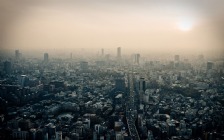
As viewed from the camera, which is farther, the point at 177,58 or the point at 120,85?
the point at 177,58

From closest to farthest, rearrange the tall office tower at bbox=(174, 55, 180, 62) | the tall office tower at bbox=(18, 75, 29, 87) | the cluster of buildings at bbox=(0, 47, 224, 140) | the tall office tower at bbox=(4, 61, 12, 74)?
the cluster of buildings at bbox=(0, 47, 224, 140) < the tall office tower at bbox=(18, 75, 29, 87) < the tall office tower at bbox=(4, 61, 12, 74) < the tall office tower at bbox=(174, 55, 180, 62)

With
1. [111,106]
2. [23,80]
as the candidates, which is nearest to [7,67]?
[23,80]

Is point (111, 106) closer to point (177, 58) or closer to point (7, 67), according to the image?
point (7, 67)

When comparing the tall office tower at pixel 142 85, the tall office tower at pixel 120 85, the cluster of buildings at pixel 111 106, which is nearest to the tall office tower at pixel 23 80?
the cluster of buildings at pixel 111 106

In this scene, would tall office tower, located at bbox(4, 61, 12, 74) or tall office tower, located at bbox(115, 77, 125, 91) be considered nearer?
tall office tower, located at bbox(115, 77, 125, 91)

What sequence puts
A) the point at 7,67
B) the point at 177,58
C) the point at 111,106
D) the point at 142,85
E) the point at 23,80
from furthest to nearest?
the point at 177,58
the point at 7,67
the point at 142,85
the point at 23,80
the point at 111,106

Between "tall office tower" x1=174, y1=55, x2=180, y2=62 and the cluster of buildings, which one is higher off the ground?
"tall office tower" x1=174, y1=55, x2=180, y2=62

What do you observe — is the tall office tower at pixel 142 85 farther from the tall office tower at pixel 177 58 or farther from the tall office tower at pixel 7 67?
the tall office tower at pixel 177 58

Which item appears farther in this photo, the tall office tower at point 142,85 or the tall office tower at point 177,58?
the tall office tower at point 177,58

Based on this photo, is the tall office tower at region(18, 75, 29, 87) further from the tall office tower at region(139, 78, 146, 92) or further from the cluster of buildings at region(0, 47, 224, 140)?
the tall office tower at region(139, 78, 146, 92)

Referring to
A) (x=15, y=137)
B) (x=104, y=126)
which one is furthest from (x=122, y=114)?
(x=15, y=137)

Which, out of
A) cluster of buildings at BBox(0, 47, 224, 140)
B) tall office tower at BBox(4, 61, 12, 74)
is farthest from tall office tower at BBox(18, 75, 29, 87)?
tall office tower at BBox(4, 61, 12, 74)
